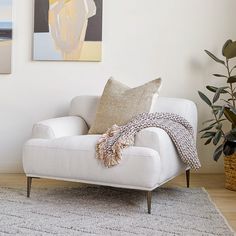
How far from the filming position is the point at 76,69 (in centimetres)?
385

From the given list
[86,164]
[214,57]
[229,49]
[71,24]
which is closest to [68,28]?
[71,24]

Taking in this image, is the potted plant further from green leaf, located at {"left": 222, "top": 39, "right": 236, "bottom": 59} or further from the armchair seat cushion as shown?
the armchair seat cushion

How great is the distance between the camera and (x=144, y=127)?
2.83 meters

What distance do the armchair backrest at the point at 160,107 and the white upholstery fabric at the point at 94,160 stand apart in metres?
0.39

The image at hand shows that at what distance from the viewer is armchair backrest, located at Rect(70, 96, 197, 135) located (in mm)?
3297

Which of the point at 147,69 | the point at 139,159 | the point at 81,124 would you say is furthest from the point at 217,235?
the point at 147,69

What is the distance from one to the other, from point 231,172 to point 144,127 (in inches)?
37.0

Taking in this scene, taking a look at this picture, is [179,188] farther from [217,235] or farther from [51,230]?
[51,230]

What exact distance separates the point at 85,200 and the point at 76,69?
133 centimetres

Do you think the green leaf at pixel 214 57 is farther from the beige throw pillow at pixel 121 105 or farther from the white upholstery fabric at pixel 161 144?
the white upholstery fabric at pixel 161 144

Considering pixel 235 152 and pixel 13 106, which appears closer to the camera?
pixel 235 152

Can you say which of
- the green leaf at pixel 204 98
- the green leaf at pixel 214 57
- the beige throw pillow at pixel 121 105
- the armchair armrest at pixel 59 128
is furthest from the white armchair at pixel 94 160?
the green leaf at pixel 214 57

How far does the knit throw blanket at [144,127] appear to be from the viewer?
2695 millimetres

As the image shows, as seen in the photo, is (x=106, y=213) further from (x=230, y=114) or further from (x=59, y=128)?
(x=230, y=114)
